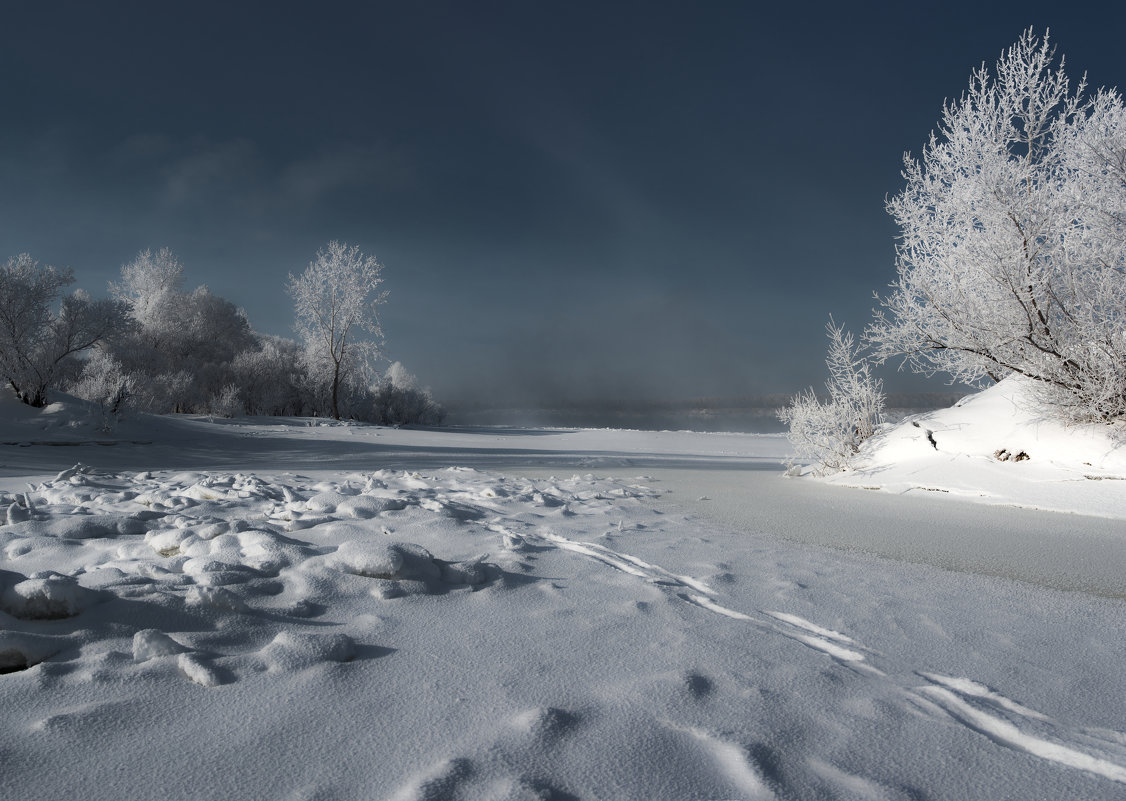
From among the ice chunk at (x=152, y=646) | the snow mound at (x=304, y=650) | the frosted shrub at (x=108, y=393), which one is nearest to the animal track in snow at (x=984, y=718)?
the snow mound at (x=304, y=650)

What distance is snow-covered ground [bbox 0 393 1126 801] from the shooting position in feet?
3.40

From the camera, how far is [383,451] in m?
10.2

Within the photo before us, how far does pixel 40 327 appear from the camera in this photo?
1184 cm

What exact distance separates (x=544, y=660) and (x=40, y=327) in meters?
14.8

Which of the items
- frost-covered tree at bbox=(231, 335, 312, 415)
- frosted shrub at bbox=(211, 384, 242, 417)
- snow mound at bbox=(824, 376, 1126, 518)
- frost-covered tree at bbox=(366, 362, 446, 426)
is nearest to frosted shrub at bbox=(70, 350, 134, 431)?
→ frosted shrub at bbox=(211, 384, 242, 417)

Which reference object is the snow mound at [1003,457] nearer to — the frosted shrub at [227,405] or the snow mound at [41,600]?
the snow mound at [41,600]

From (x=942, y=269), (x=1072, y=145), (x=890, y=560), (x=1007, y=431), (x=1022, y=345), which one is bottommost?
(x=890, y=560)

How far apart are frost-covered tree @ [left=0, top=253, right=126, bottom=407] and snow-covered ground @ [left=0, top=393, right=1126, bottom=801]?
991cm

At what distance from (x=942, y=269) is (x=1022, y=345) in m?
0.97

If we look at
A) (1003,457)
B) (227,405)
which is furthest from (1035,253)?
Answer: (227,405)

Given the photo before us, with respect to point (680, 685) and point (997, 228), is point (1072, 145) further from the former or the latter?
point (680, 685)

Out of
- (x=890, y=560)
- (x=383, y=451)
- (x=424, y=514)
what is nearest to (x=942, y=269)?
(x=890, y=560)

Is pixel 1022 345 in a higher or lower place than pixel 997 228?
lower

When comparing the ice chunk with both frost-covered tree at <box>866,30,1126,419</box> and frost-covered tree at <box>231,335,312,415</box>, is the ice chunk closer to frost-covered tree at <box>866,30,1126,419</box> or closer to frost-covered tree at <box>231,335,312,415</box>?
frost-covered tree at <box>866,30,1126,419</box>
